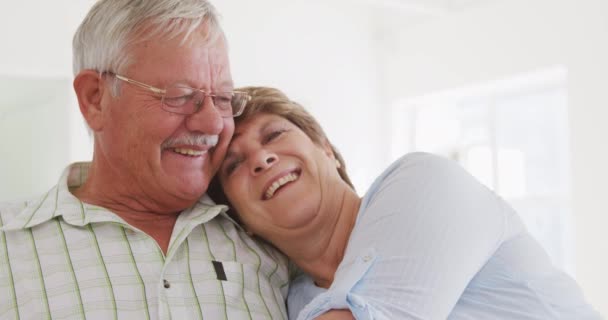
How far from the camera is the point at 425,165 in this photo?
151 cm

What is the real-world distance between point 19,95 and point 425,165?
3.83 meters

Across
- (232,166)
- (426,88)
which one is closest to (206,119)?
(232,166)

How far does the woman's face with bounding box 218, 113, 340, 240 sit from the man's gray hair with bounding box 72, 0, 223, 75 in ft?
0.89

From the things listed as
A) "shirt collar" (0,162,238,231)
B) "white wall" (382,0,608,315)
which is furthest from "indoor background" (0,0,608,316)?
"shirt collar" (0,162,238,231)

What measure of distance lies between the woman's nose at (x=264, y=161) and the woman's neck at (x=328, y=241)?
0.18m

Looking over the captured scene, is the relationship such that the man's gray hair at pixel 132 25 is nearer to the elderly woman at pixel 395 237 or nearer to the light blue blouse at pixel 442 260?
the elderly woman at pixel 395 237

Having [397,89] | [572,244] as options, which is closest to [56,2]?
[397,89]

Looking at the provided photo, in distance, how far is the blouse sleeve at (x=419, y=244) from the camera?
132cm

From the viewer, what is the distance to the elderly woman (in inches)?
52.7

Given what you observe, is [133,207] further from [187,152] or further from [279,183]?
[279,183]

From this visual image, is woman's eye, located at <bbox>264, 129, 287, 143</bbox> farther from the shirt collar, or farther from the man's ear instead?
the man's ear

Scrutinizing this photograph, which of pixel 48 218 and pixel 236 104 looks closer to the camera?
pixel 48 218

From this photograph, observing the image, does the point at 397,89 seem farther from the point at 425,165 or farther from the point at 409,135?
the point at 425,165

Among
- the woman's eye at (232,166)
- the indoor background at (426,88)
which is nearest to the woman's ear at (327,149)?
the woman's eye at (232,166)
